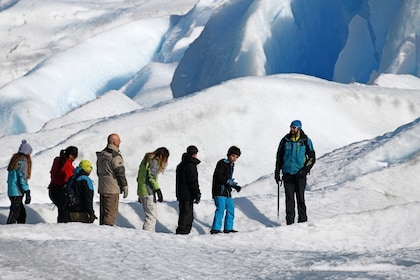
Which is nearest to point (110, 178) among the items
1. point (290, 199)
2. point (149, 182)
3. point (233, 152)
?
point (149, 182)

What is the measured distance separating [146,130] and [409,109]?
16.8 feet

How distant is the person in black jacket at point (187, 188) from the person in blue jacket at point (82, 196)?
0.97 metres

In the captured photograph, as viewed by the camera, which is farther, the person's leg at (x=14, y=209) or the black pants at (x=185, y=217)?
the person's leg at (x=14, y=209)

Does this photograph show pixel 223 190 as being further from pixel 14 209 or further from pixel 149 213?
pixel 14 209

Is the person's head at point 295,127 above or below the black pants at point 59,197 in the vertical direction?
above

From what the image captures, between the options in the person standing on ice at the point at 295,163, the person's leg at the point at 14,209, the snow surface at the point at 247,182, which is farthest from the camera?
the person's leg at the point at 14,209

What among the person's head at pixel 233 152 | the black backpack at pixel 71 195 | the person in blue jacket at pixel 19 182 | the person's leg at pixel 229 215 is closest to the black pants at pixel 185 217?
the person's leg at pixel 229 215

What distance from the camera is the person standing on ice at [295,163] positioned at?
10.8 m

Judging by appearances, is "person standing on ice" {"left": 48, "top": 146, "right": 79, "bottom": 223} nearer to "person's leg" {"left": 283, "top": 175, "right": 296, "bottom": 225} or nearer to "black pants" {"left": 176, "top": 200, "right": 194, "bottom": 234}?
"black pants" {"left": 176, "top": 200, "right": 194, "bottom": 234}

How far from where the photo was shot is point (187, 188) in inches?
419

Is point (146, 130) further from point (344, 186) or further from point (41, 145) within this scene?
point (344, 186)

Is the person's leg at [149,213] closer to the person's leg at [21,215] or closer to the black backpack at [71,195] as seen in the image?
the black backpack at [71,195]

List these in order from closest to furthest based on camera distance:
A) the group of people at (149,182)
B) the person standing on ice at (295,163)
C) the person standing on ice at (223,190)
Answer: the group of people at (149,182) → the person standing on ice at (223,190) → the person standing on ice at (295,163)

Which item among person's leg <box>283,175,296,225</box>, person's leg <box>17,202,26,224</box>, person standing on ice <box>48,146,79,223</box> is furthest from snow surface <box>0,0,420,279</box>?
person standing on ice <box>48,146,79,223</box>
